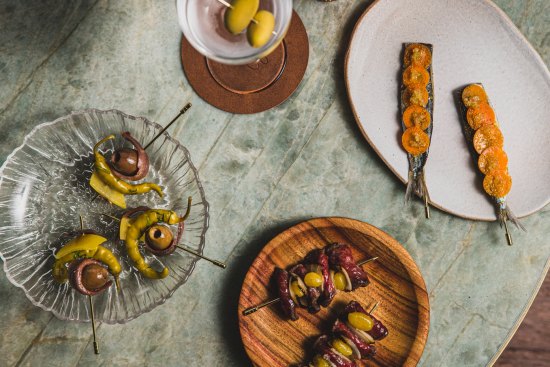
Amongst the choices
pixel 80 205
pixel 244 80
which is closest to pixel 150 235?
pixel 80 205

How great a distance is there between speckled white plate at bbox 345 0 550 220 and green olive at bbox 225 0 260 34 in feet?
1.52

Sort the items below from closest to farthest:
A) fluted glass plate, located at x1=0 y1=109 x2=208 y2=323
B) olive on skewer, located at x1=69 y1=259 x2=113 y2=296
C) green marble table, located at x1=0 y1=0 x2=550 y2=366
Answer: olive on skewer, located at x1=69 y1=259 x2=113 y2=296, fluted glass plate, located at x1=0 y1=109 x2=208 y2=323, green marble table, located at x1=0 y1=0 x2=550 y2=366

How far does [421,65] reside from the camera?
201 cm

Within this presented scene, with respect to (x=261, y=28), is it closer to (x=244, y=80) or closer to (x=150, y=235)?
(x=244, y=80)

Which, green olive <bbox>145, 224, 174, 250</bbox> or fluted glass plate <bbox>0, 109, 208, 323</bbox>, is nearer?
green olive <bbox>145, 224, 174, 250</bbox>

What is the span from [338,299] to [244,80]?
2.94ft

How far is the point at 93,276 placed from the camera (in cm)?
167

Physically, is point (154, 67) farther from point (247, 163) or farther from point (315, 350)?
point (315, 350)

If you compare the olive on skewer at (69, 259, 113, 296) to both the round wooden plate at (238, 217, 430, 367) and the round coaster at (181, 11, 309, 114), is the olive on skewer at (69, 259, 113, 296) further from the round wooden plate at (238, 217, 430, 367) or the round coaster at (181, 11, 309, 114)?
the round coaster at (181, 11, 309, 114)

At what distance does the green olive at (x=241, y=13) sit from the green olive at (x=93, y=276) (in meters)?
0.90

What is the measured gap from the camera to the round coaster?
78.3 inches

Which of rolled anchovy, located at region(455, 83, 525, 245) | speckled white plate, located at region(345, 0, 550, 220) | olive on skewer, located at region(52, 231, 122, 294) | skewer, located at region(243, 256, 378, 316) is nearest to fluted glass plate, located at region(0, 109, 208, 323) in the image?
olive on skewer, located at region(52, 231, 122, 294)

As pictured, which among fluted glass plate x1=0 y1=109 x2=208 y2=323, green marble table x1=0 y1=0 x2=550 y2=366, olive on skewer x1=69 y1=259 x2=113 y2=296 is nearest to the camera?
olive on skewer x1=69 y1=259 x2=113 y2=296

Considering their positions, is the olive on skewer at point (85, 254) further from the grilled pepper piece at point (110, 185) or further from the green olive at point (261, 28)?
the green olive at point (261, 28)
